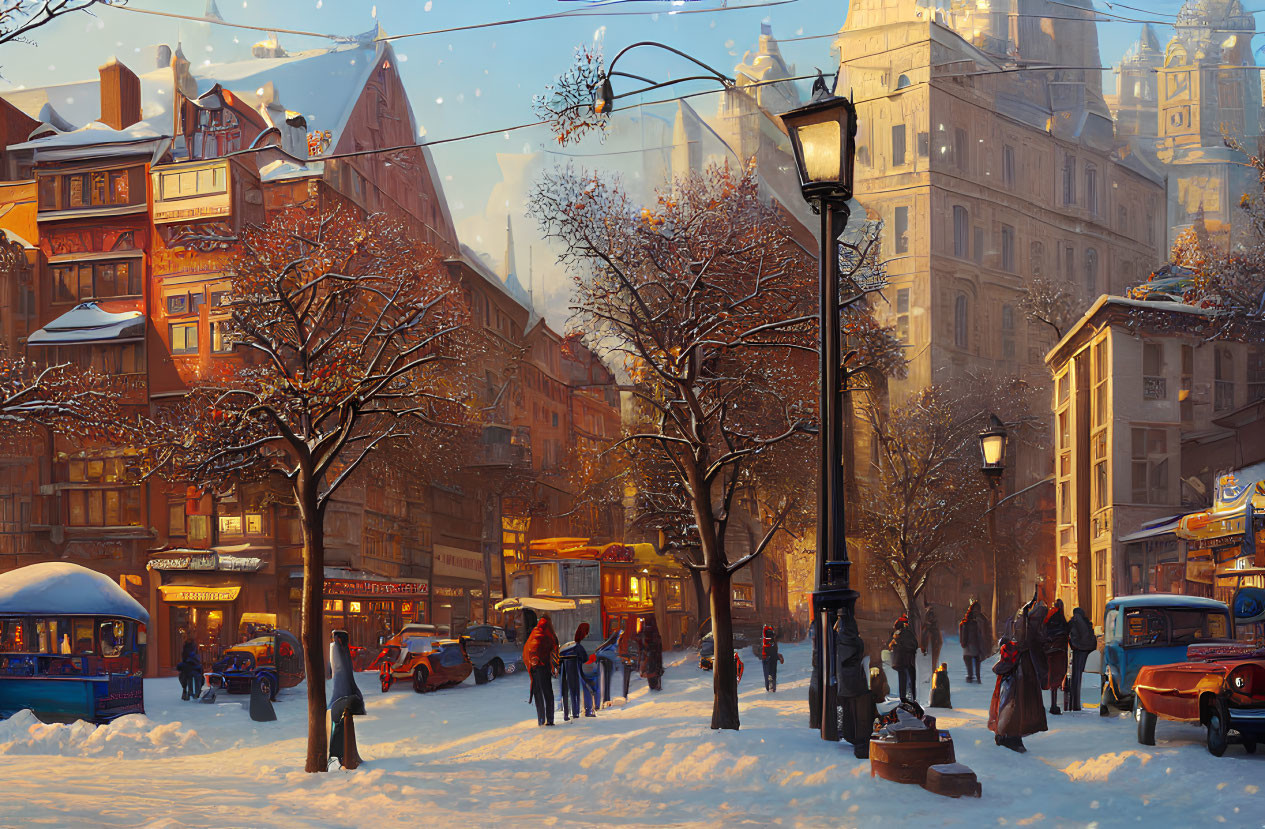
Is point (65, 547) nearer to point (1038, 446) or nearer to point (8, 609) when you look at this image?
point (8, 609)

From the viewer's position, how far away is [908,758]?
11.2m

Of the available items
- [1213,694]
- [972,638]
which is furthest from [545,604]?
[1213,694]

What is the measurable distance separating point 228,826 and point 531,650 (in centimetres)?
814

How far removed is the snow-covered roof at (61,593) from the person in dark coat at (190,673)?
16.8 ft

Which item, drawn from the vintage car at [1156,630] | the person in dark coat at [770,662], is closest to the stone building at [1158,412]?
the person in dark coat at [770,662]

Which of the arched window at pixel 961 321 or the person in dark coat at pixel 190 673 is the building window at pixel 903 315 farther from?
the person in dark coat at pixel 190 673

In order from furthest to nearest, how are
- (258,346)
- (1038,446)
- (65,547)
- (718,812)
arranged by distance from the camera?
(1038,446), (65,547), (258,346), (718,812)

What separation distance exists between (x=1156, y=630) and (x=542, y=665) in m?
8.84

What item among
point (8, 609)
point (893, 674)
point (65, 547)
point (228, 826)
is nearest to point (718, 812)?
point (228, 826)

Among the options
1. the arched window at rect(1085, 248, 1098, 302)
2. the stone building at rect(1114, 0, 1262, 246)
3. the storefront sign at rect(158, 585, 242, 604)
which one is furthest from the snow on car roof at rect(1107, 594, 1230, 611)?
the stone building at rect(1114, 0, 1262, 246)

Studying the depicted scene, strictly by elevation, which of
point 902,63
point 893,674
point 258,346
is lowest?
point 893,674

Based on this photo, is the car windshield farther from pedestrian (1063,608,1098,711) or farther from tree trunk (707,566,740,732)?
tree trunk (707,566,740,732)

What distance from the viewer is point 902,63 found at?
245 ft

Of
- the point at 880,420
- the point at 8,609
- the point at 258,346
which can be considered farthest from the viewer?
the point at 880,420
